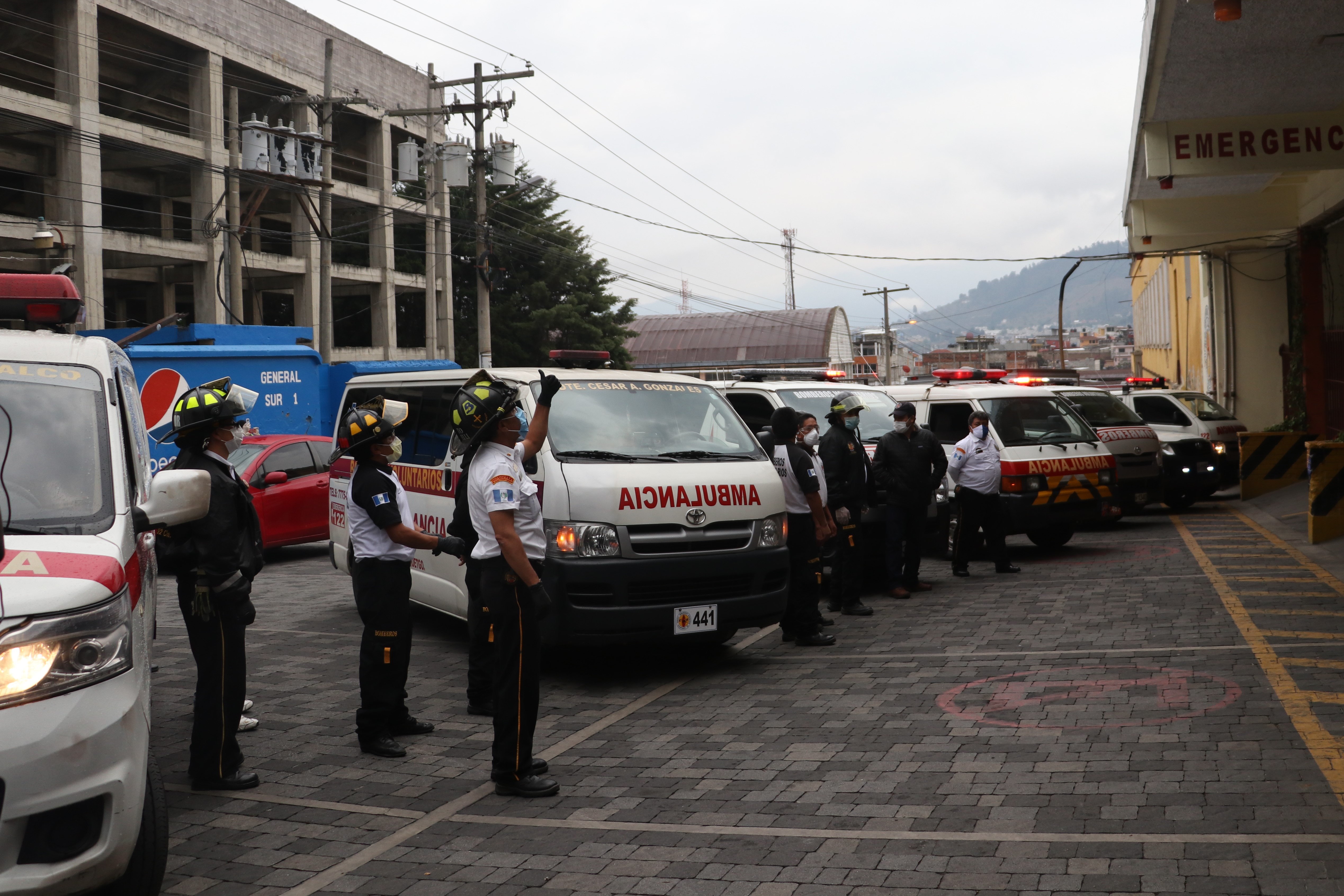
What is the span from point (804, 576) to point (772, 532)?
984mm

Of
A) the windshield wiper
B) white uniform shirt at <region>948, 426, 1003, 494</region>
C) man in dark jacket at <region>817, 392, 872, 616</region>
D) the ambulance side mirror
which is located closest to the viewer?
the ambulance side mirror

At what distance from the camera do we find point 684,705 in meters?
7.06

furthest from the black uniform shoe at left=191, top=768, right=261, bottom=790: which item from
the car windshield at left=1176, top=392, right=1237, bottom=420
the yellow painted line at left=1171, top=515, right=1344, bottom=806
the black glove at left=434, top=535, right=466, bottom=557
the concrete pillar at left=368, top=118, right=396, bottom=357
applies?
the concrete pillar at left=368, top=118, right=396, bottom=357

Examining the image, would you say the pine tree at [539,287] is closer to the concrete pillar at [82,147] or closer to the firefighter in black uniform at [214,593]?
the concrete pillar at [82,147]

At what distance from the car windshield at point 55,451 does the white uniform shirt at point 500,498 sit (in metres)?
1.65

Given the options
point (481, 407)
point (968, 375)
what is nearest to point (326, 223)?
point (968, 375)

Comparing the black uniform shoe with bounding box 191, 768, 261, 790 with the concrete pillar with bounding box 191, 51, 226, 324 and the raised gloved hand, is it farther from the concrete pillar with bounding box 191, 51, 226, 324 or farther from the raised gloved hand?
the concrete pillar with bounding box 191, 51, 226, 324

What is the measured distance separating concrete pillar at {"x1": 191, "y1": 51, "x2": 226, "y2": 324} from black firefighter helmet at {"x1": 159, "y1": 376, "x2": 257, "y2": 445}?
90.3 ft

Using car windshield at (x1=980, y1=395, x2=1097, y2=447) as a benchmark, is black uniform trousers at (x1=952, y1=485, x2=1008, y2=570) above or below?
below

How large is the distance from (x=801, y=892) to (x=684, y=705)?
2925 mm

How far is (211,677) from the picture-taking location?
5.55 metres

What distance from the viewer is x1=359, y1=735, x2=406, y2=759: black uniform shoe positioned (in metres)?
6.13

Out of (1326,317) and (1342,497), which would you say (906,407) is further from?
(1326,317)

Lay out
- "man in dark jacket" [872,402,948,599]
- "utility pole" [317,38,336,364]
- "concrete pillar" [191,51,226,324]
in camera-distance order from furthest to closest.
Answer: "concrete pillar" [191,51,226,324] < "utility pole" [317,38,336,364] < "man in dark jacket" [872,402,948,599]
